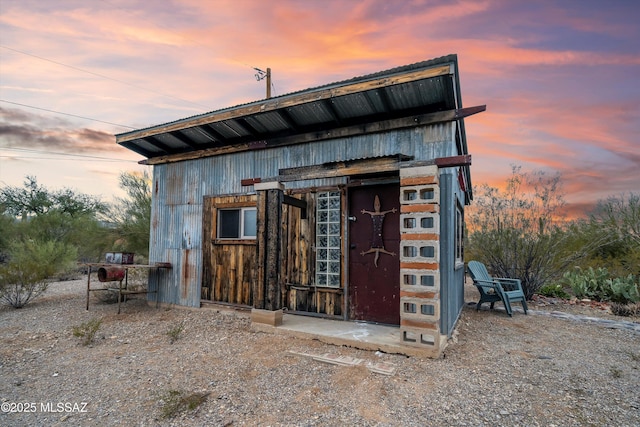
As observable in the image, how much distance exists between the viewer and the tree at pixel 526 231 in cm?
855

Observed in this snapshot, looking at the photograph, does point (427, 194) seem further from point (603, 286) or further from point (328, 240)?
point (603, 286)

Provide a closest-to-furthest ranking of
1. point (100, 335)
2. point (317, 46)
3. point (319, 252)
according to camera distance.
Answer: point (100, 335)
point (319, 252)
point (317, 46)

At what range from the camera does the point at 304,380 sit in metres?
3.35

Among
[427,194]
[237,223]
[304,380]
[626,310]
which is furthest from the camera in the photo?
[626,310]

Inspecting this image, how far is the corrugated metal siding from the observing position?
5.54 metres

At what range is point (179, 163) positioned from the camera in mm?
7344

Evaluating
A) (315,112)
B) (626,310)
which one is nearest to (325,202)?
(315,112)

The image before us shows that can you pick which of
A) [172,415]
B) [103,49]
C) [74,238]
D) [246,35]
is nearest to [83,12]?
[103,49]

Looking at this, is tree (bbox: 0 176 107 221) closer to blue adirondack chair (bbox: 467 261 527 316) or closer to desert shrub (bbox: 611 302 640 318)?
blue adirondack chair (bbox: 467 261 527 316)

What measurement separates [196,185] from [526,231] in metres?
8.41

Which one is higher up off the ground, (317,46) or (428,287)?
(317,46)

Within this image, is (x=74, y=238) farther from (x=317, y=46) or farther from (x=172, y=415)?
(x=172, y=415)

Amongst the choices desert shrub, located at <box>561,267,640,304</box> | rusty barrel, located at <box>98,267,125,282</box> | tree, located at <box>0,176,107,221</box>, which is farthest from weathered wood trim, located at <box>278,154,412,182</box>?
tree, located at <box>0,176,107,221</box>

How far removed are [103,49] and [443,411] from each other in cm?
910
